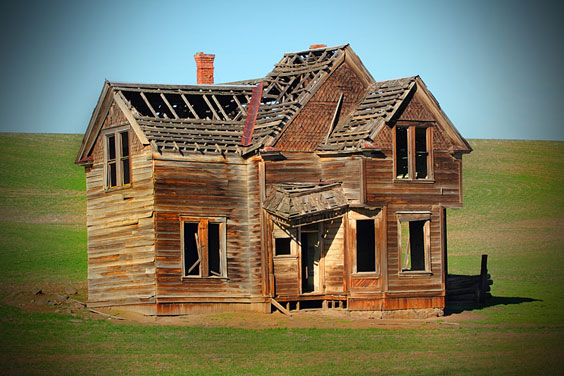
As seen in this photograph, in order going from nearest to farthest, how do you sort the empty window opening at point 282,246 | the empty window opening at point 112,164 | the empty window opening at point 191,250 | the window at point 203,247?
the window at point 203,247 → the empty window opening at point 191,250 → the empty window opening at point 282,246 → the empty window opening at point 112,164

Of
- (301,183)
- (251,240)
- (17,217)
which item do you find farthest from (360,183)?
(17,217)

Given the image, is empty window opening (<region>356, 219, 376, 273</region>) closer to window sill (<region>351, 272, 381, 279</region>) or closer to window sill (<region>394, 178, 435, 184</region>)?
window sill (<region>394, 178, 435, 184</region>)

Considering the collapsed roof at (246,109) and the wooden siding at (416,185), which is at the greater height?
the collapsed roof at (246,109)

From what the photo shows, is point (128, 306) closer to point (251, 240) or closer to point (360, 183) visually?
point (251, 240)

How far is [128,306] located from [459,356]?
11.3 m

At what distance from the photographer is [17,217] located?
5750 centimetres

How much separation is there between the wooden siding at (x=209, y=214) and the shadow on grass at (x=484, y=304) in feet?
24.0

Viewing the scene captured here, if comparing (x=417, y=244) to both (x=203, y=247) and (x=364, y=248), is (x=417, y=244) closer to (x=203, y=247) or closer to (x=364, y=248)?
(x=364, y=248)

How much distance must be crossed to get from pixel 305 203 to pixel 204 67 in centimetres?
942

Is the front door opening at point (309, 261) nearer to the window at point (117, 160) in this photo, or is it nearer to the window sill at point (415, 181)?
the window sill at point (415, 181)

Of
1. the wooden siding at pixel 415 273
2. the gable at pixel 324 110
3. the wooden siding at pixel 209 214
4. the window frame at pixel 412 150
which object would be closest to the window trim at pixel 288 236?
the wooden siding at pixel 209 214

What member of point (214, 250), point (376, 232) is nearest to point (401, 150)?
point (376, 232)

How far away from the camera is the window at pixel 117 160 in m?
32.6

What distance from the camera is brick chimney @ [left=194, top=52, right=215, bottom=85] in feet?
124
